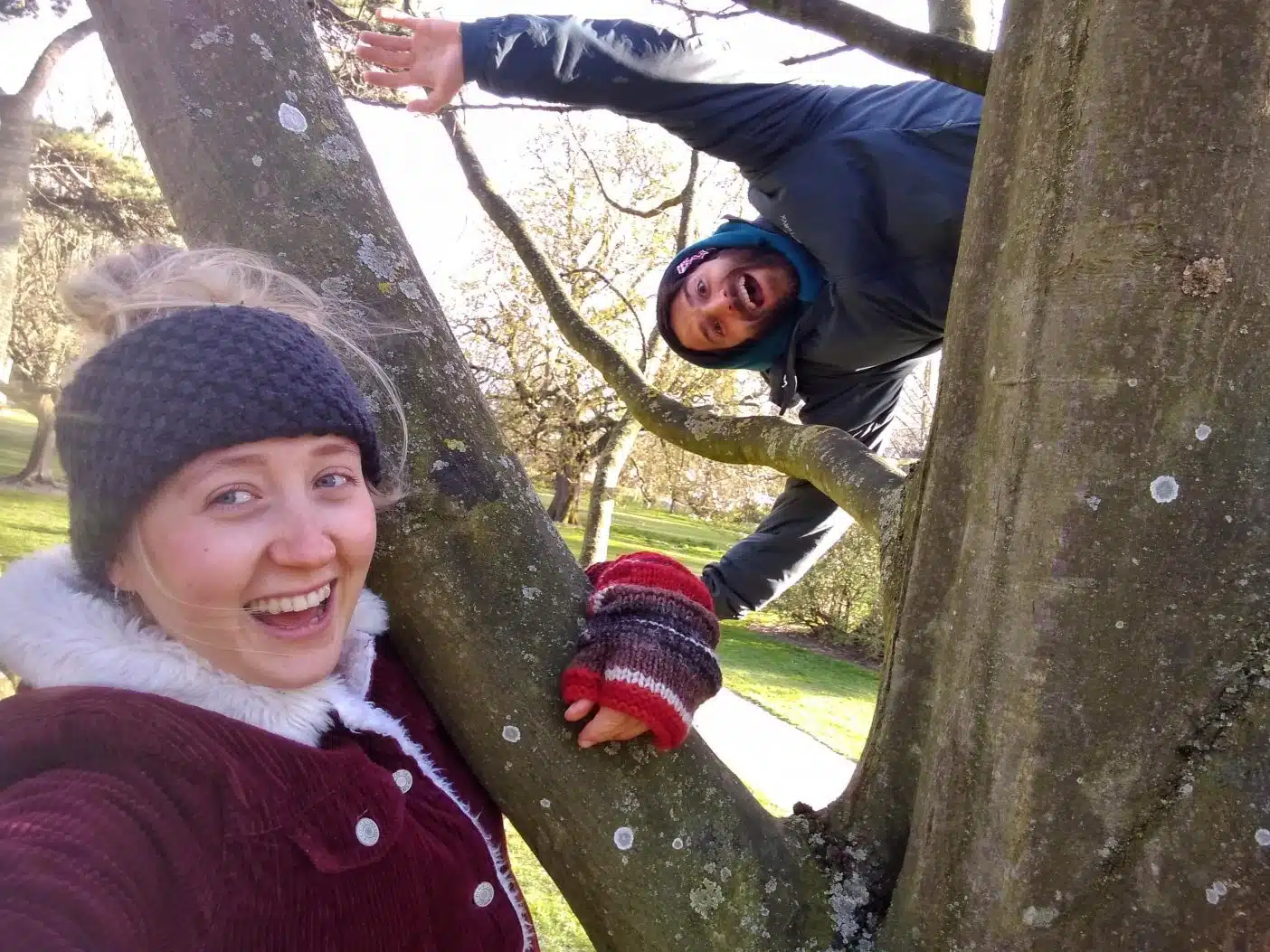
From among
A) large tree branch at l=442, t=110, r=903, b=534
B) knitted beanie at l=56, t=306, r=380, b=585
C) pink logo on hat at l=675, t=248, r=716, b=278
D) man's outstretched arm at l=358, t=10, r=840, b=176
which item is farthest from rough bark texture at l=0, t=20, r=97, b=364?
knitted beanie at l=56, t=306, r=380, b=585

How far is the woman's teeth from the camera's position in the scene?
1083 mm

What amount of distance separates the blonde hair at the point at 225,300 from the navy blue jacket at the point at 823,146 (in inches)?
27.3

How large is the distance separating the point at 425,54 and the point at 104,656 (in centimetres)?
127

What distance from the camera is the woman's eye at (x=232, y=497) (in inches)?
42.5

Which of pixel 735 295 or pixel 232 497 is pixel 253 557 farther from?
pixel 735 295

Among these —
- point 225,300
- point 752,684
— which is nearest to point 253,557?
point 225,300

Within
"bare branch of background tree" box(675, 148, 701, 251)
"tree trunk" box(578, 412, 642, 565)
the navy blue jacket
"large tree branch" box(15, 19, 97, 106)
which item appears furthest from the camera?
"large tree branch" box(15, 19, 97, 106)

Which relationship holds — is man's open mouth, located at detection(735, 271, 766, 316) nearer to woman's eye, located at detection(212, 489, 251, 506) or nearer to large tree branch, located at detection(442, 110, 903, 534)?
large tree branch, located at detection(442, 110, 903, 534)

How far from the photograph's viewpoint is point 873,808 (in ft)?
3.85

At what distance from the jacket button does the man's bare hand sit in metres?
1.43

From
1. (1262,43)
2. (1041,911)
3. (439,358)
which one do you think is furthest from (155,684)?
A: (1262,43)

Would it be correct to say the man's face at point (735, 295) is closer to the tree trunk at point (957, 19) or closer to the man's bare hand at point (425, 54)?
the man's bare hand at point (425, 54)

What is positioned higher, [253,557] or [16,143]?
[16,143]

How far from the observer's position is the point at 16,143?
589 centimetres
